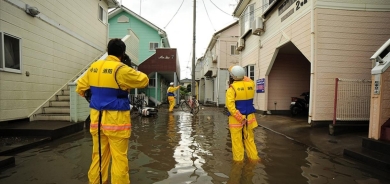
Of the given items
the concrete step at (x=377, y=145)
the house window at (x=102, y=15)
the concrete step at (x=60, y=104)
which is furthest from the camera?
the house window at (x=102, y=15)

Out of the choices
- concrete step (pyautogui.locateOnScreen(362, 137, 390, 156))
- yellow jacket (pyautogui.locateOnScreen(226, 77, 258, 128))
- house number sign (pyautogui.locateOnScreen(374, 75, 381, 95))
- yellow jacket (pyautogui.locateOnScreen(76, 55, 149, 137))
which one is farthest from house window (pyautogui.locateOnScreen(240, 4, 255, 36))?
yellow jacket (pyautogui.locateOnScreen(76, 55, 149, 137))

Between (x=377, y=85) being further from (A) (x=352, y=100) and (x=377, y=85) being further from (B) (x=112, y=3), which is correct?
(B) (x=112, y=3)

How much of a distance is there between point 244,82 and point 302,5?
582 cm

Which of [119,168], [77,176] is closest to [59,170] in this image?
[77,176]

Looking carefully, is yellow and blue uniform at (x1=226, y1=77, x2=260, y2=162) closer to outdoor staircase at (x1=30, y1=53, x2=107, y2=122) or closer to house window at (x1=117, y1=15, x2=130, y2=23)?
outdoor staircase at (x1=30, y1=53, x2=107, y2=122)

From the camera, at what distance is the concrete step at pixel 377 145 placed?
13.9ft

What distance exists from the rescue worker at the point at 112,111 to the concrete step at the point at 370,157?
4.30 metres

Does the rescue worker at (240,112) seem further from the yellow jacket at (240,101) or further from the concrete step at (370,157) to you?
the concrete step at (370,157)

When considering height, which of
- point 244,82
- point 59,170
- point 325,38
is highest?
point 325,38

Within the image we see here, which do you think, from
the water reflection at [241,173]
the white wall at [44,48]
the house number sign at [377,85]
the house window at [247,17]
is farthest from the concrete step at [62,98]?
the house window at [247,17]

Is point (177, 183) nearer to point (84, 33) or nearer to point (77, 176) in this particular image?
point (77, 176)

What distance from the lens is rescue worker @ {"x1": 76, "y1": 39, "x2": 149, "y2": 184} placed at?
2547mm

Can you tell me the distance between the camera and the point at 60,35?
8.30 meters

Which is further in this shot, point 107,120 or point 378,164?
point 378,164
